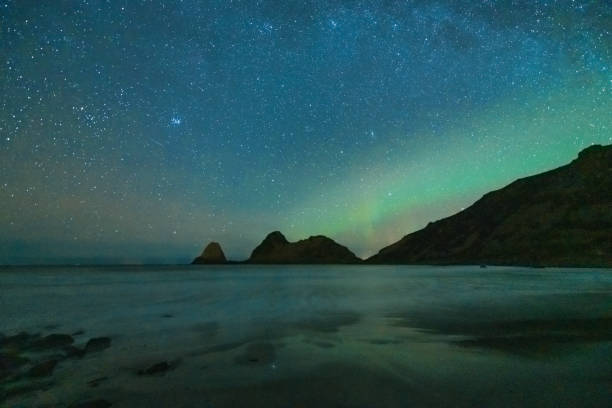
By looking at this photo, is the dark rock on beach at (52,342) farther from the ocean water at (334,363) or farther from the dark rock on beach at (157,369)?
the dark rock on beach at (157,369)

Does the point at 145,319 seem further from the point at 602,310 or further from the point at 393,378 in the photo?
the point at 602,310

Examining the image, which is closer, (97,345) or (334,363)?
(334,363)

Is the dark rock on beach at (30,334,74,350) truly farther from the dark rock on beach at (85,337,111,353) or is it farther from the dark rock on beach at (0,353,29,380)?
the dark rock on beach at (0,353,29,380)

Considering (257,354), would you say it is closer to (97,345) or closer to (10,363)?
(97,345)

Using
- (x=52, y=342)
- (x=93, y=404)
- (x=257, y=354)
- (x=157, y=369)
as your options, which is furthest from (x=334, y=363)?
(x=52, y=342)

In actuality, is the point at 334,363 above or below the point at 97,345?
above

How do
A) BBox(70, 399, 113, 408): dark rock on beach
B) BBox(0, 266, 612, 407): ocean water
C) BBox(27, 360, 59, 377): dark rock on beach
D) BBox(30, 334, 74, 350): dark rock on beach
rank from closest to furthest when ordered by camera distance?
BBox(70, 399, 113, 408): dark rock on beach, BBox(0, 266, 612, 407): ocean water, BBox(27, 360, 59, 377): dark rock on beach, BBox(30, 334, 74, 350): dark rock on beach

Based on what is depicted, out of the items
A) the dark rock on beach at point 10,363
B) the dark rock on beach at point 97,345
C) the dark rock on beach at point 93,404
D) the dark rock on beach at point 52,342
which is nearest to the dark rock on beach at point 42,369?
the dark rock on beach at point 10,363

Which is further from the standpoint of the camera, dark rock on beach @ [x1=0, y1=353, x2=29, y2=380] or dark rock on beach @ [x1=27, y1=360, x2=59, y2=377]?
dark rock on beach @ [x1=0, y1=353, x2=29, y2=380]

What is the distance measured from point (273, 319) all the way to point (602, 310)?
64.5 feet

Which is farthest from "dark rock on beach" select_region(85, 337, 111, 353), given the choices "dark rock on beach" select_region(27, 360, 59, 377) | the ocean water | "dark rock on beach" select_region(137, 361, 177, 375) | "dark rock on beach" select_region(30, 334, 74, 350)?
"dark rock on beach" select_region(137, 361, 177, 375)

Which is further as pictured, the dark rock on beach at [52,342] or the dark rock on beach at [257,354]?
the dark rock on beach at [52,342]

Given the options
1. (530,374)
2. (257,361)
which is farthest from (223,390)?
(530,374)

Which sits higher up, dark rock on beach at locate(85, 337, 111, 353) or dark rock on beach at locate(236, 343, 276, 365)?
dark rock on beach at locate(236, 343, 276, 365)
